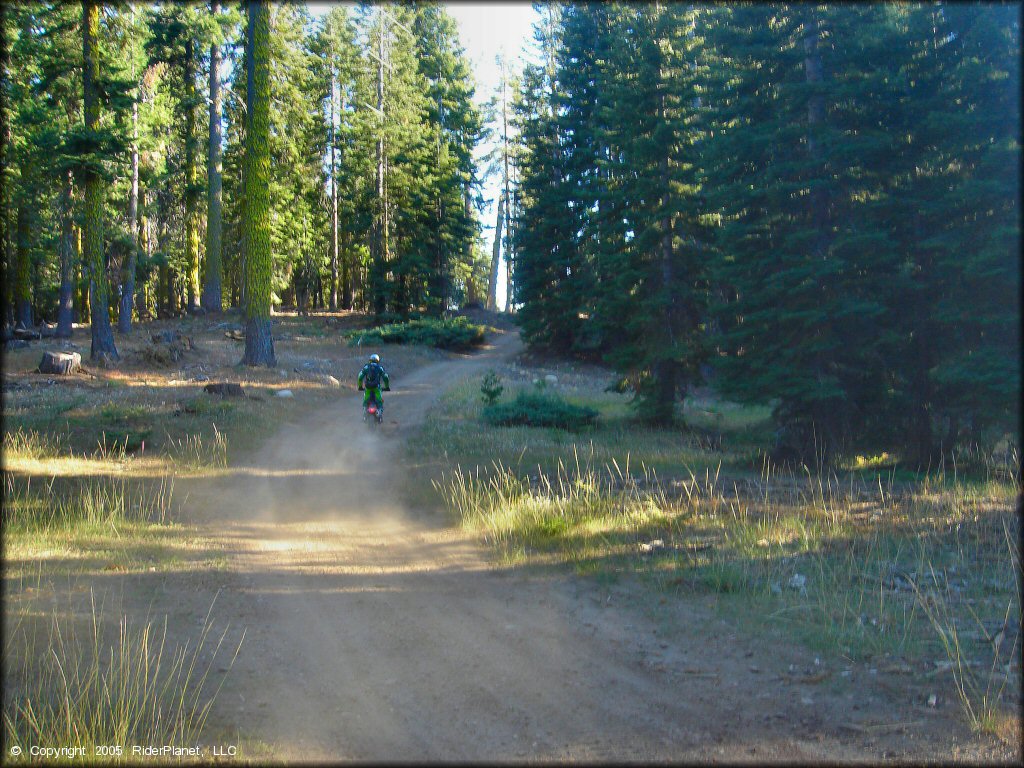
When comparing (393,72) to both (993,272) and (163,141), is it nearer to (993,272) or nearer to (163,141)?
(163,141)

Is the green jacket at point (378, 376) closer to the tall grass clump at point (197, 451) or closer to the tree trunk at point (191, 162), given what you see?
the tall grass clump at point (197, 451)

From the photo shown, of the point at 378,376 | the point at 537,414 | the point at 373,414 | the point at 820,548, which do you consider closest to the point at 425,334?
the point at 378,376

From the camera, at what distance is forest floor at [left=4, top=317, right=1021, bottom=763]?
16.6 ft

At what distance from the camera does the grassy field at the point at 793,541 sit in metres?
6.57

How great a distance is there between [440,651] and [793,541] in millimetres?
4729

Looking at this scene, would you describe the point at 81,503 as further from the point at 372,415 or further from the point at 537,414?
the point at 537,414

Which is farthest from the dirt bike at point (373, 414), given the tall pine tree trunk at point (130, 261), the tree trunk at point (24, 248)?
the tall pine tree trunk at point (130, 261)

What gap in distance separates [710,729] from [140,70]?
3374cm

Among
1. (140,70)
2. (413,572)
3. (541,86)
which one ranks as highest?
(541,86)

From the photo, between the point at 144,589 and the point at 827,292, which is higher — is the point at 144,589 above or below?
below

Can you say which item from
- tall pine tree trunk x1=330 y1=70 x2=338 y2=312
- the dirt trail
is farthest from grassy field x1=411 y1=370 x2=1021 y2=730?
tall pine tree trunk x1=330 y1=70 x2=338 y2=312

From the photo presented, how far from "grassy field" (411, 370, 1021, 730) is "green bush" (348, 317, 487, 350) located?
2411 centimetres

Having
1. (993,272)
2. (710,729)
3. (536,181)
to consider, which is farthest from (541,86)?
(710,729)

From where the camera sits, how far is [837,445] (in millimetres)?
15352
